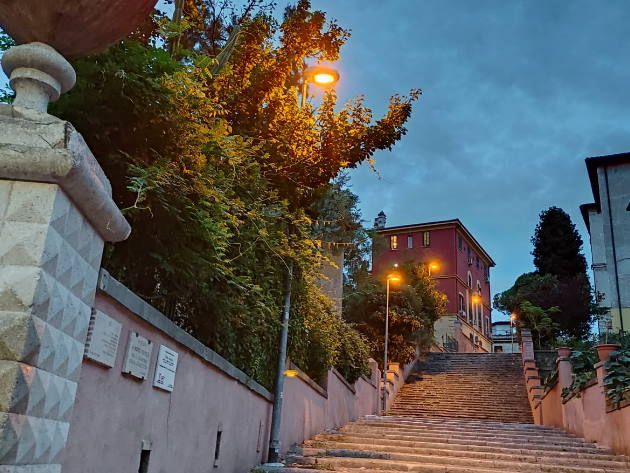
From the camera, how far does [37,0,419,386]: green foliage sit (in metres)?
4.75

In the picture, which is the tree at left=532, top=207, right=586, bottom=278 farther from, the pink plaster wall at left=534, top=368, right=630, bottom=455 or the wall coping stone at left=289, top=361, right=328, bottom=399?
the wall coping stone at left=289, top=361, right=328, bottom=399

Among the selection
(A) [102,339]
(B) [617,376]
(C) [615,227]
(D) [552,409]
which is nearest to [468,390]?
(D) [552,409]

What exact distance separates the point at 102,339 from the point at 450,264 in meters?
43.1

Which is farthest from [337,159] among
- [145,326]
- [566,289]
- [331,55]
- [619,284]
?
[566,289]

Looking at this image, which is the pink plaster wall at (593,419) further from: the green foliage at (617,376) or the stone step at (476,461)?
the stone step at (476,461)

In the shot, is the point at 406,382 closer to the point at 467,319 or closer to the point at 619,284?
the point at 619,284

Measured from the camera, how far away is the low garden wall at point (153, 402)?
12.6 feet

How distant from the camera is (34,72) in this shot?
2766 mm

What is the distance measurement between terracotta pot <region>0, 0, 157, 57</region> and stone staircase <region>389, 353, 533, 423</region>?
1950cm

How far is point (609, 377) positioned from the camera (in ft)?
34.8

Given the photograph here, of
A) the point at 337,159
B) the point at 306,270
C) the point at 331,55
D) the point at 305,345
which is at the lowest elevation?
the point at 305,345

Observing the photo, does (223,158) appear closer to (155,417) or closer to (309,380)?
(155,417)

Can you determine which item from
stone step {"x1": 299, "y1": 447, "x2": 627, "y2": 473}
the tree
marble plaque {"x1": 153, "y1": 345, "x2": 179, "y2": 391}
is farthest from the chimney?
marble plaque {"x1": 153, "y1": 345, "x2": 179, "y2": 391}

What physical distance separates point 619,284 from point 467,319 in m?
19.3
